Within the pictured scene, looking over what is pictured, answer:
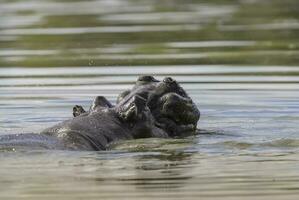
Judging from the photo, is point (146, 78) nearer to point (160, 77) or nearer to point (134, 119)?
point (134, 119)

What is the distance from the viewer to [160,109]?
11.5m

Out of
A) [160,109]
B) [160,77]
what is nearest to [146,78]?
[160,109]

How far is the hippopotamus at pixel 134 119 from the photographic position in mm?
10820

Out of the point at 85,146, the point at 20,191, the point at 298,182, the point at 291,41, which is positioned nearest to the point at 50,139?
the point at 85,146

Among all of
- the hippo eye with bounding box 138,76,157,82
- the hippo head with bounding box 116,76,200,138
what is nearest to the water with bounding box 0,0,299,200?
the hippo head with bounding box 116,76,200,138

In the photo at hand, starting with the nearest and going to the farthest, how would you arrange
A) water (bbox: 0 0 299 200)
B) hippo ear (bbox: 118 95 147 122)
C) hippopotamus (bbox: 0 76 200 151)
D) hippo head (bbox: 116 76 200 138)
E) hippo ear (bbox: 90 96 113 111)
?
water (bbox: 0 0 299 200), hippopotamus (bbox: 0 76 200 151), hippo ear (bbox: 118 95 147 122), hippo head (bbox: 116 76 200 138), hippo ear (bbox: 90 96 113 111)

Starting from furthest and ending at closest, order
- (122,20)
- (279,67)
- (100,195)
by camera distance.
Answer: (122,20) → (279,67) → (100,195)

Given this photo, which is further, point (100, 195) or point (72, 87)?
point (72, 87)

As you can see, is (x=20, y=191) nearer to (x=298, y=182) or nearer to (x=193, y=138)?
(x=298, y=182)

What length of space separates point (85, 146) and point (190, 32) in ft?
40.8

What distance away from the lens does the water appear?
9125 millimetres

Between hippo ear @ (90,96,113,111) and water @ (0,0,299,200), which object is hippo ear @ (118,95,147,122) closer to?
water @ (0,0,299,200)

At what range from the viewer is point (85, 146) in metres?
10.6

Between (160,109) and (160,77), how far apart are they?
5205mm
